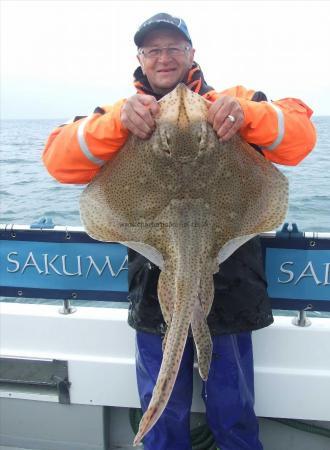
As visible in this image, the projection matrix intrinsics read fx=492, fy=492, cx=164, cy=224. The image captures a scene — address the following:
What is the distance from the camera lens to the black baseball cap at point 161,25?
2648 millimetres

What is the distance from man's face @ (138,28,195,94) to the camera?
2.69m

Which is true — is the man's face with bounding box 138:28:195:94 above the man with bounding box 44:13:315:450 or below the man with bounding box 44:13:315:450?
above

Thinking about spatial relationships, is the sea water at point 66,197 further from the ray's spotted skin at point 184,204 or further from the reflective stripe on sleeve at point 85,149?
the reflective stripe on sleeve at point 85,149

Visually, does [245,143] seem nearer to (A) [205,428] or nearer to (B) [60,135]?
(B) [60,135]

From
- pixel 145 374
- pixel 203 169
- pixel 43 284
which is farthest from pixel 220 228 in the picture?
pixel 43 284

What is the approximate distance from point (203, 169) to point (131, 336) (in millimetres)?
1745

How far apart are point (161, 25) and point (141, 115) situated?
2.70ft

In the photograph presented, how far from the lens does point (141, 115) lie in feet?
6.93

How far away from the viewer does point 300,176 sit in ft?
41.6

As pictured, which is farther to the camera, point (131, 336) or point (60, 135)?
point (131, 336)

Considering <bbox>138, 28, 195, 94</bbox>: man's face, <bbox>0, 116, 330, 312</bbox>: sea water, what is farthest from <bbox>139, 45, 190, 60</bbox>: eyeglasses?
<bbox>0, 116, 330, 312</bbox>: sea water

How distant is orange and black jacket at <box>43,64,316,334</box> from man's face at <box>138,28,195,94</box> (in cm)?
9

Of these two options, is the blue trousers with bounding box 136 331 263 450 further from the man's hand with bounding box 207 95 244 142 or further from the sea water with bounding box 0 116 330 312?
the sea water with bounding box 0 116 330 312

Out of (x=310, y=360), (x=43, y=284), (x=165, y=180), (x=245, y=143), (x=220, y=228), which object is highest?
(x=245, y=143)
